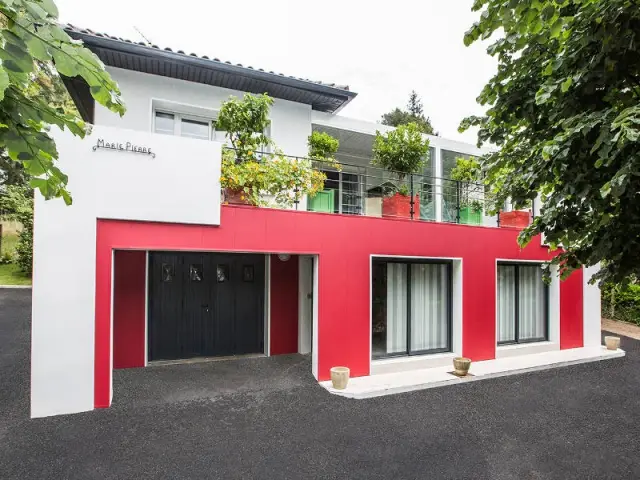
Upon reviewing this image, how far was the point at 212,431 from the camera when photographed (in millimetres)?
5375

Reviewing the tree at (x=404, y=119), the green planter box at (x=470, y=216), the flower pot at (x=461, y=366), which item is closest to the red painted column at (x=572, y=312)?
the green planter box at (x=470, y=216)

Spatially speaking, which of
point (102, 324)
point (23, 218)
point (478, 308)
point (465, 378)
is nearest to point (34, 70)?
point (102, 324)

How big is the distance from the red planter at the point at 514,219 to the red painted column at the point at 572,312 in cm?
204

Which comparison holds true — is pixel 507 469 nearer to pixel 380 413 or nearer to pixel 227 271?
pixel 380 413

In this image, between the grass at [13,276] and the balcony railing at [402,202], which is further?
the grass at [13,276]

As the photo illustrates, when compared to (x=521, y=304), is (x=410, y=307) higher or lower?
higher

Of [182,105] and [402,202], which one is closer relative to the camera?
[402,202]

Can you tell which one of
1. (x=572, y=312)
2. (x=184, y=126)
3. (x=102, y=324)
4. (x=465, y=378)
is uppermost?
(x=184, y=126)

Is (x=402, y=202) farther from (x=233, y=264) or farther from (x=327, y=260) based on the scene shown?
(x=233, y=264)

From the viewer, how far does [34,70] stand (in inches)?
88.3

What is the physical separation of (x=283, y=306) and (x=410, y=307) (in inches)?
125

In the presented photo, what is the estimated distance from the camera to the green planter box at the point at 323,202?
8437 millimetres

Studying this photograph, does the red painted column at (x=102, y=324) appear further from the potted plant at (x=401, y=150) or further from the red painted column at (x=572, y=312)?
the red painted column at (x=572, y=312)

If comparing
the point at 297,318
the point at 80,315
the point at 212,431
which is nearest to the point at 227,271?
the point at 297,318
